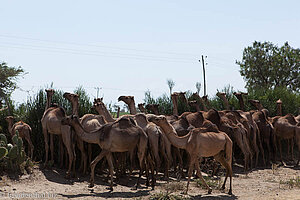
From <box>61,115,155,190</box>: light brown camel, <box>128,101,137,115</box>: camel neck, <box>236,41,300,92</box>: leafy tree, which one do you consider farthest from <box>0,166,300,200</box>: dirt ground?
<box>236,41,300,92</box>: leafy tree

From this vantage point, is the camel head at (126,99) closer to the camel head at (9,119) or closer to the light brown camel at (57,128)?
the light brown camel at (57,128)

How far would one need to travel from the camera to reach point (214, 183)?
1197 centimetres

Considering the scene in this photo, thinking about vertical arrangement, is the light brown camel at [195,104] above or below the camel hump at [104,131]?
above

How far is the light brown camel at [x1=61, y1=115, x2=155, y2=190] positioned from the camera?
10.9 m

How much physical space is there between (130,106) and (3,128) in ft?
14.0

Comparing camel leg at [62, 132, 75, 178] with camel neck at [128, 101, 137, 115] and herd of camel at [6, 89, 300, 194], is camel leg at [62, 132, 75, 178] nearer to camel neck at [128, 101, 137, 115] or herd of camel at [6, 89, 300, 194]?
herd of camel at [6, 89, 300, 194]

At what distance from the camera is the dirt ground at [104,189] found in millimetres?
10156

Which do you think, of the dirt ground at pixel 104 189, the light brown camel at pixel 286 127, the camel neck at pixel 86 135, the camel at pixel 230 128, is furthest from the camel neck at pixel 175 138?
the light brown camel at pixel 286 127

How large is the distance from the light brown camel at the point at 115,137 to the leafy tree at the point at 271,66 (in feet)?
102

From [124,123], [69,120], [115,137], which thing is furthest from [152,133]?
[69,120]

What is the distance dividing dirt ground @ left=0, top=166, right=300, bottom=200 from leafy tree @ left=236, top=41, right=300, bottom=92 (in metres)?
29.4

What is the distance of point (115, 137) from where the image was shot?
10.9 m

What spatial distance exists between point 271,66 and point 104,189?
110ft

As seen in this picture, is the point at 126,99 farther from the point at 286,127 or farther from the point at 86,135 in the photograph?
the point at 286,127
